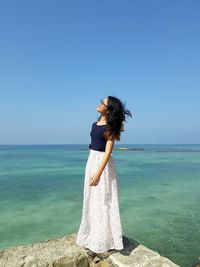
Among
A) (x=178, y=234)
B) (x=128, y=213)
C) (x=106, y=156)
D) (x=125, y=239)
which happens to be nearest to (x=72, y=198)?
(x=128, y=213)

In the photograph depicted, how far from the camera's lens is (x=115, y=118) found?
3.51m

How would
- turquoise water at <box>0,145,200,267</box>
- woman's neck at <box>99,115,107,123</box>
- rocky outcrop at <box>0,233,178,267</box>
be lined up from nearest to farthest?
1. rocky outcrop at <box>0,233,178,267</box>
2. woman's neck at <box>99,115,107,123</box>
3. turquoise water at <box>0,145,200,267</box>

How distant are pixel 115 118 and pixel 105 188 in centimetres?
87

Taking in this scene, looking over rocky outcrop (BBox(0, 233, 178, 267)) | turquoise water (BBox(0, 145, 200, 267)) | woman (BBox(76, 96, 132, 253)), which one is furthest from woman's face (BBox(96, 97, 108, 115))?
turquoise water (BBox(0, 145, 200, 267))

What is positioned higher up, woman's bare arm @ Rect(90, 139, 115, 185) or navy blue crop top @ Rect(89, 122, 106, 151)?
navy blue crop top @ Rect(89, 122, 106, 151)

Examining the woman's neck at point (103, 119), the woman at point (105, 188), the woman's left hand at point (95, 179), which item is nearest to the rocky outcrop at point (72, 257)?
the woman at point (105, 188)

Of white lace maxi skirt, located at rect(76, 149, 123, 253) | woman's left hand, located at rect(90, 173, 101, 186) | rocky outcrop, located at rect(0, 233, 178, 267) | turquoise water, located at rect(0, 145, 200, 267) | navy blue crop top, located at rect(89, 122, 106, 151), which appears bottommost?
turquoise water, located at rect(0, 145, 200, 267)

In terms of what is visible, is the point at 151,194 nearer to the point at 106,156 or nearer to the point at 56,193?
the point at 56,193

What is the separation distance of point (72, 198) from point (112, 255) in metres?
9.39

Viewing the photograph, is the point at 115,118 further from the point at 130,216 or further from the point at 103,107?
the point at 130,216

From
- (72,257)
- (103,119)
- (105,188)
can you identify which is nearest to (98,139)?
(103,119)

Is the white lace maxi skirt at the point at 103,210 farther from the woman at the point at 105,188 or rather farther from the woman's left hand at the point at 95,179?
the woman's left hand at the point at 95,179

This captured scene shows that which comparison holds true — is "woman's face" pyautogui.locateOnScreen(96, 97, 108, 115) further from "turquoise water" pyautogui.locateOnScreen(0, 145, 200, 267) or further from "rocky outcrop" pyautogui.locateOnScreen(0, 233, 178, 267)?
"turquoise water" pyautogui.locateOnScreen(0, 145, 200, 267)

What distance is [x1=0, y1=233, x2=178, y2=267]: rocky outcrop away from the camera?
3.32 metres
